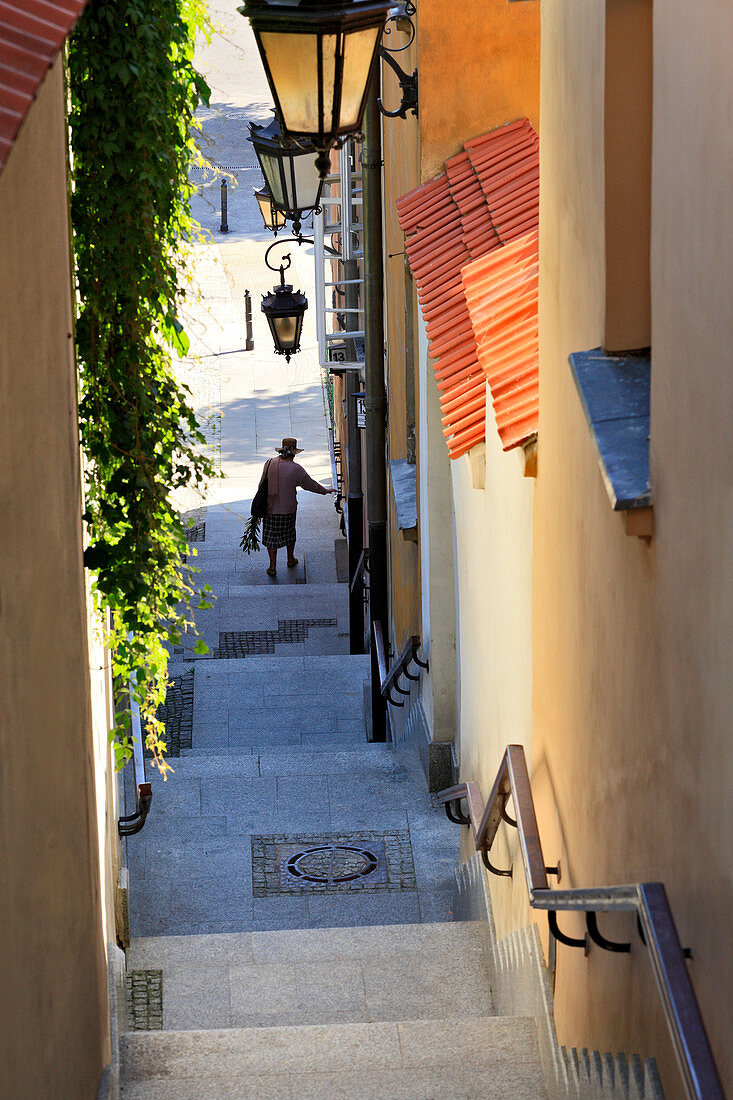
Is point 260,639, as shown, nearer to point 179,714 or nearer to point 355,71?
point 179,714

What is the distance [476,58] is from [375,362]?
282 centimetres

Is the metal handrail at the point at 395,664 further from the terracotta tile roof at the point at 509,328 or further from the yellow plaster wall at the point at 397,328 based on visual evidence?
the terracotta tile roof at the point at 509,328

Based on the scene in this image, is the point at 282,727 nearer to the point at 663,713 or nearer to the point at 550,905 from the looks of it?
the point at 550,905

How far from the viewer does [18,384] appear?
9.79ft

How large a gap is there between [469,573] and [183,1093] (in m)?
3.37

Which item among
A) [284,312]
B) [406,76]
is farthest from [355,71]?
[284,312]

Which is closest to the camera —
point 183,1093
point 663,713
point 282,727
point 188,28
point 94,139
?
point 663,713

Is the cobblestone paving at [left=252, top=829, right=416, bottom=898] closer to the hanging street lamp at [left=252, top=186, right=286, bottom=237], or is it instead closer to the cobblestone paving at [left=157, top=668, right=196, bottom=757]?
the cobblestone paving at [left=157, top=668, right=196, bottom=757]

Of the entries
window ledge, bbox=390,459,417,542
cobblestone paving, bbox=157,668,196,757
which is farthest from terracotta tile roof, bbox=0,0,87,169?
cobblestone paving, bbox=157,668,196,757

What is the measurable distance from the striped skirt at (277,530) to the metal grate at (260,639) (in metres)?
1.54

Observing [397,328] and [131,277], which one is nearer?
[131,277]

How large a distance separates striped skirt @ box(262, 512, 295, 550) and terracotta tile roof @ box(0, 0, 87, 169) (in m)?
12.7

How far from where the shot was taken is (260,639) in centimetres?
1338

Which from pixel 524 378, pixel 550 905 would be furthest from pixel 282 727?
pixel 550 905
